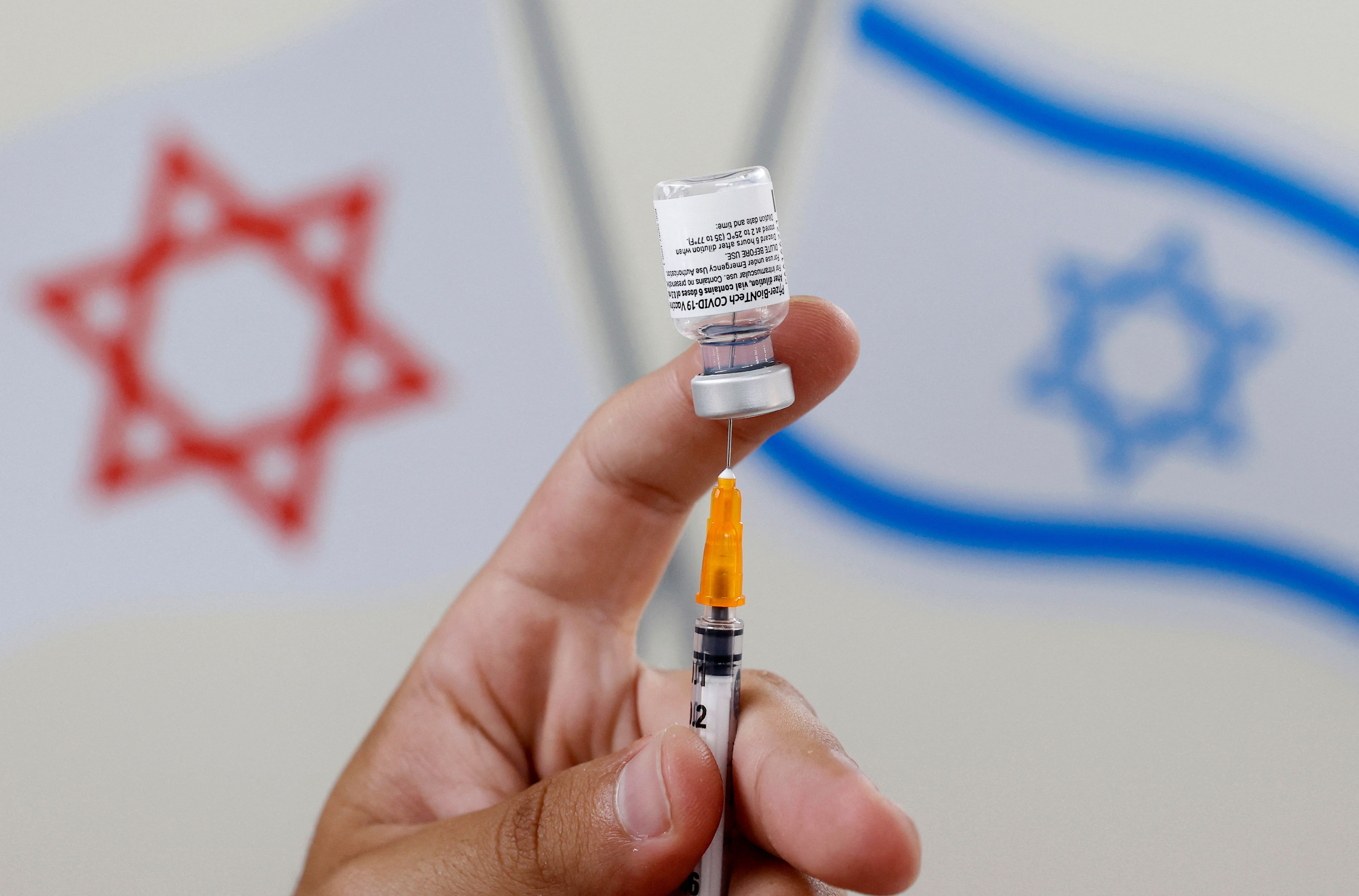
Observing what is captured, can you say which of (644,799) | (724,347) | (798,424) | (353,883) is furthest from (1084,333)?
(353,883)

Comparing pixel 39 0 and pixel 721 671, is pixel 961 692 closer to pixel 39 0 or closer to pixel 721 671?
pixel 721 671

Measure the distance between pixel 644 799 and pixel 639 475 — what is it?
305 millimetres

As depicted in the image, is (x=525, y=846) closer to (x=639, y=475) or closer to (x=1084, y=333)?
(x=639, y=475)

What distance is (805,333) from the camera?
78 centimetres

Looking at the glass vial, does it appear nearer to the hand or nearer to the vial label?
the vial label

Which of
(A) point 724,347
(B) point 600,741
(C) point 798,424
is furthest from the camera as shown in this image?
(C) point 798,424

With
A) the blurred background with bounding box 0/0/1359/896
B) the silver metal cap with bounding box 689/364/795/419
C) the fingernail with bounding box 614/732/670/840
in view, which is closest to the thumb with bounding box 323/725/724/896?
the fingernail with bounding box 614/732/670/840

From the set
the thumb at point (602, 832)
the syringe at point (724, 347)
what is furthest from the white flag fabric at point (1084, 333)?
the thumb at point (602, 832)

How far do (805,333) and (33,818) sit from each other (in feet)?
4.76

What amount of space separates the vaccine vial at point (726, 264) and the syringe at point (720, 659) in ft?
0.21

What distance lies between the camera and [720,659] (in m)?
0.72

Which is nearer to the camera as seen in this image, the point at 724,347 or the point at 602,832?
the point at 602,832

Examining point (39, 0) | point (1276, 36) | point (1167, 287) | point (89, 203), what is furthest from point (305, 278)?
point (1276, 36)

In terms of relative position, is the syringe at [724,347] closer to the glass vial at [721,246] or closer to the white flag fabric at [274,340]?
the glass vial at [721,246]
